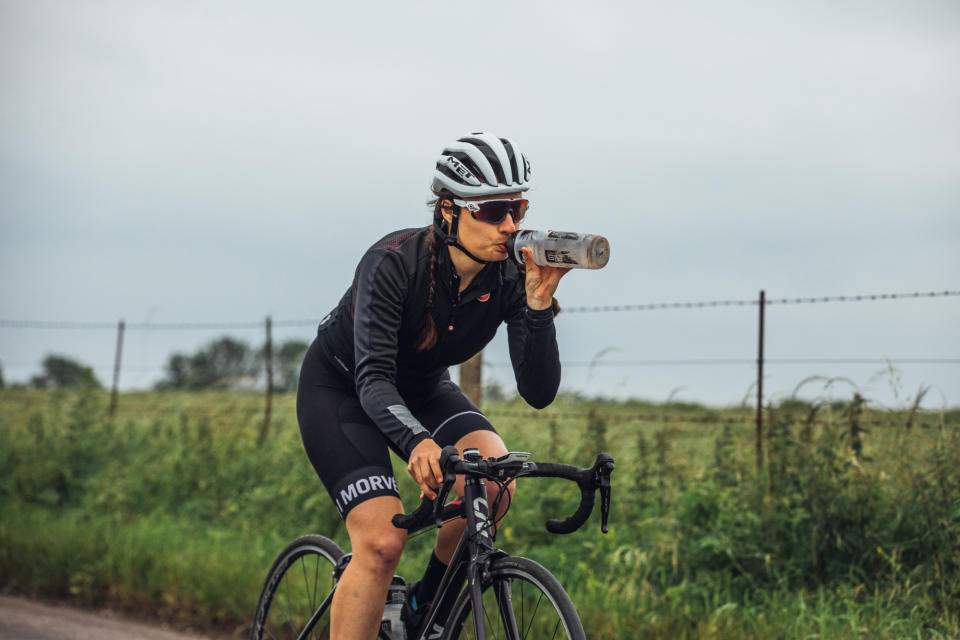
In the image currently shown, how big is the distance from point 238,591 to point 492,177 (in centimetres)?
449

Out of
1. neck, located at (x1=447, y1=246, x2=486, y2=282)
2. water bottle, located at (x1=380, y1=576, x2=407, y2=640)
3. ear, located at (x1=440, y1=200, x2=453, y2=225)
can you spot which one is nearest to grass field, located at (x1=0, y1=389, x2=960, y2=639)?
water bottle, located at (x1=380, y1=576, x2=407, y2=640)

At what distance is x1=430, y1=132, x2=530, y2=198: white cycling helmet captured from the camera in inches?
144

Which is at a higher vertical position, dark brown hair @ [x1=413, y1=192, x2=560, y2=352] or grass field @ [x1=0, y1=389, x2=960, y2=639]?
dark brown hair @ [x1=413, y1=192, x2=560, y2=352]

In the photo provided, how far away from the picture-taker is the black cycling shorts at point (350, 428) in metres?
3.82

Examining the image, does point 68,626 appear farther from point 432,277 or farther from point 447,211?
point 447,211

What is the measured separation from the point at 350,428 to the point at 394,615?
76 cm

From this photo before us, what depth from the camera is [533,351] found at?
3725 millimetres

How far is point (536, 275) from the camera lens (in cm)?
348

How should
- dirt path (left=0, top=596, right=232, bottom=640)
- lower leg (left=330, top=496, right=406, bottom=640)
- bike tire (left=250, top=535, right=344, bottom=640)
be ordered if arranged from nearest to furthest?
lower leg (left=330, top=496, right=406, bottom=640) → bike tire (left=250, top=535, right=344, bottom=640) → dirt path (left=0, top=596, right=232, bottom=640)

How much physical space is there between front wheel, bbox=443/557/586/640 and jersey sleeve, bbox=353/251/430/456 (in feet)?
1.76

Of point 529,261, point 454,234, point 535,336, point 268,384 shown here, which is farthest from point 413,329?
point 268,384

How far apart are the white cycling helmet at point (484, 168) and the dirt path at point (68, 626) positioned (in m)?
4.41

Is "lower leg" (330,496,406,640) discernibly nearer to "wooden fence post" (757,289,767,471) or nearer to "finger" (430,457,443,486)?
"finger" (430,457,443,486)

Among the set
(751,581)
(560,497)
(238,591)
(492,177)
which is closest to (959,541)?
(751,581)
